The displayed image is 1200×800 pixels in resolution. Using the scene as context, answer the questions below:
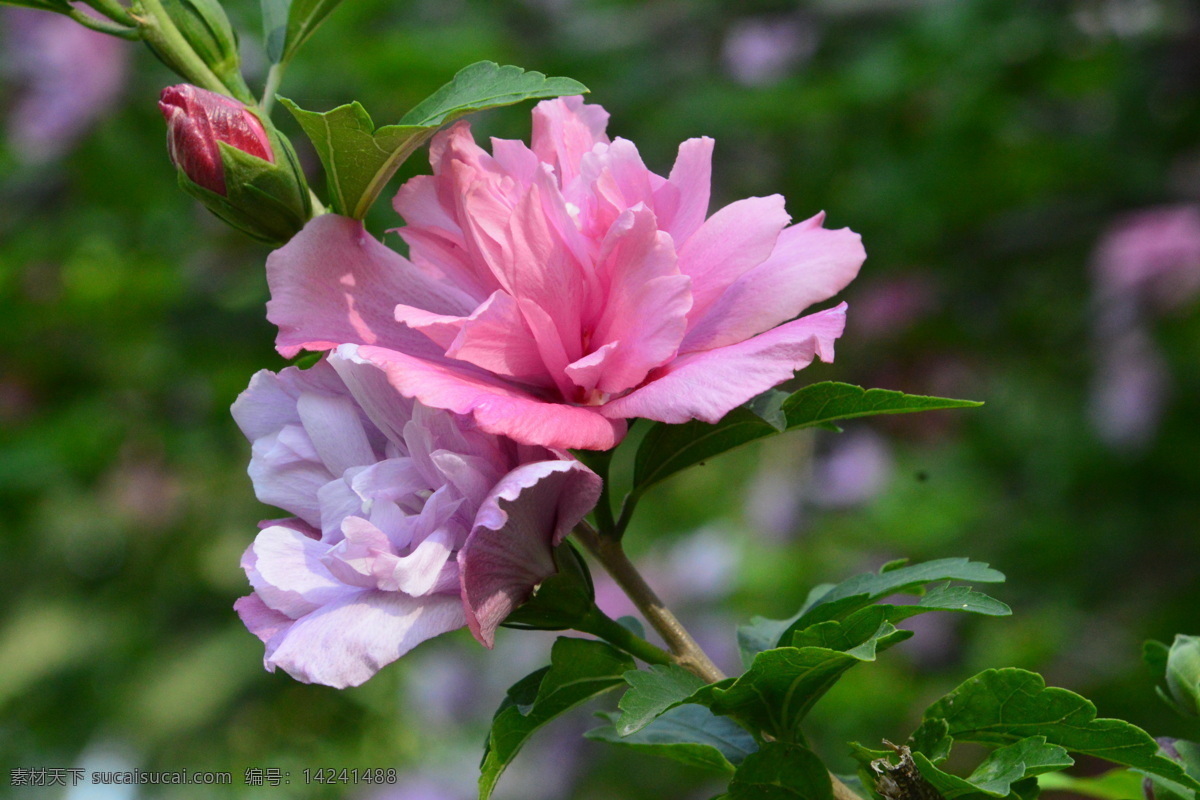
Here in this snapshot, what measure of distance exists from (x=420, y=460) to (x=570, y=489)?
8 cm

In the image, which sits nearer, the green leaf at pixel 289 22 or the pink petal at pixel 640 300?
the pink petal at pixel 640 300

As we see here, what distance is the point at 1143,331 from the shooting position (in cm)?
309

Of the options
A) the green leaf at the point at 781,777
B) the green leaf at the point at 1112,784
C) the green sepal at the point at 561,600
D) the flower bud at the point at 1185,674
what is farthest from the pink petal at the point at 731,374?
the green leaf at the point at 1112,784

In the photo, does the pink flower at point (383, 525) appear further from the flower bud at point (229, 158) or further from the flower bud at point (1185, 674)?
the flower bud at point (1185, 674)

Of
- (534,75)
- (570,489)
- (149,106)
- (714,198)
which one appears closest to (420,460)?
(570,489)

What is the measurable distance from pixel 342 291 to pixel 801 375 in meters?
2.49

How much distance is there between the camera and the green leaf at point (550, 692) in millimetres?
612

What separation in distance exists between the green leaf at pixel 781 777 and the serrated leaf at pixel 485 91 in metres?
0.39

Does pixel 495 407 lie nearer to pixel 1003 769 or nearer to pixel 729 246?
pixel 729 246

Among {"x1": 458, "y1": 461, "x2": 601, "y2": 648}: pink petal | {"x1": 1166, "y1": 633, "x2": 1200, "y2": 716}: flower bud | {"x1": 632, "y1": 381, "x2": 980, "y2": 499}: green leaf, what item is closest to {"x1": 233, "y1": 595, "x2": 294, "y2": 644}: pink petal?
{"x1": 458, "y1": 461, "x2": 601, "y2": 648}: pink petal

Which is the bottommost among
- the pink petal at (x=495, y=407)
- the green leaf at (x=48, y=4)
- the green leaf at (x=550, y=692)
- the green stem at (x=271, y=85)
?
the green leaf at (x=550, y=692)

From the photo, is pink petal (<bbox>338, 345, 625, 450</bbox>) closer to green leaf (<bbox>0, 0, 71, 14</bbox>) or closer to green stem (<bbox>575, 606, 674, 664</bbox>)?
green stem (<bbox>575, 606, 674, 664</bbox>)

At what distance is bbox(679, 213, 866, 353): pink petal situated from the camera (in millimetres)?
641

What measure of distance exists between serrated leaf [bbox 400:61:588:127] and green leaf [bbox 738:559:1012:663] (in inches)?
13.1
